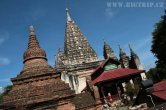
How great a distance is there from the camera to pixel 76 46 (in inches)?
2005

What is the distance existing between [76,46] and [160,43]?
20.1m

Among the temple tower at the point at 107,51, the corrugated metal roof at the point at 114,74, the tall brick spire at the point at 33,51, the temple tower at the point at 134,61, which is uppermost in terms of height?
the temple tower at the point at 107,51

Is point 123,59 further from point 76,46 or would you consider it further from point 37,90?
point 37,90

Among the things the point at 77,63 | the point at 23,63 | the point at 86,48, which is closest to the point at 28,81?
the point at 23,63

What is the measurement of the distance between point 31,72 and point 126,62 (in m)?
33.5

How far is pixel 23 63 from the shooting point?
1827cm

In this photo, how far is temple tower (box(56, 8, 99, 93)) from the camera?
4425cm

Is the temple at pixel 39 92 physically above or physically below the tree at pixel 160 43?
below

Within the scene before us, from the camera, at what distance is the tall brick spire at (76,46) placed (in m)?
49.1

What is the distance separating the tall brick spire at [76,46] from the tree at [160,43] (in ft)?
46.7

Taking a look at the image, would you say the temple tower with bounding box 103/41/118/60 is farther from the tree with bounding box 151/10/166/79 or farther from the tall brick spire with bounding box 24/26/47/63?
the tall brick spire with bounding box 24/26/47/63

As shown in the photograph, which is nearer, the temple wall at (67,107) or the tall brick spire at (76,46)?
the temple wall at (67,107)

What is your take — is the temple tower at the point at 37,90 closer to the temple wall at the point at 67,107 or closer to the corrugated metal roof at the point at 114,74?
the temple wall at the point at 67,107

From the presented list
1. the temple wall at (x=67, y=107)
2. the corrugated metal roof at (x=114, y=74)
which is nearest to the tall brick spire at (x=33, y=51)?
the temple wall at (x=67, y=107)
